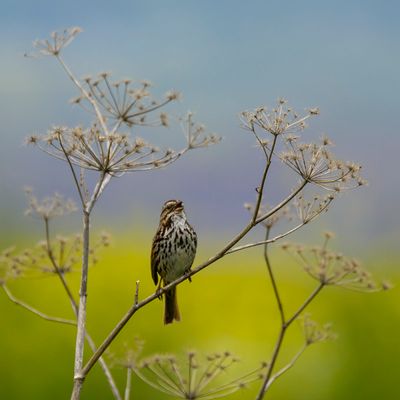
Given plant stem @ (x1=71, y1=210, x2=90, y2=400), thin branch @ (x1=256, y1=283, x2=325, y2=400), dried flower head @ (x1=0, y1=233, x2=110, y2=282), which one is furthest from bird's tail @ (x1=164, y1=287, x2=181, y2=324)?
plant stem @ (x1=71, y1=210, x2=90, y2=400)

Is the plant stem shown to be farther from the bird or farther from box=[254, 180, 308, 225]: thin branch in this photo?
the bird

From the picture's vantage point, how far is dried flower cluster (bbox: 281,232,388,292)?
20.0 feet

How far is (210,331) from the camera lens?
13.5 metres

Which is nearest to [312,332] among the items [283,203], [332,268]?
[332,268]

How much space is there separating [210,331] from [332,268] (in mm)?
7478

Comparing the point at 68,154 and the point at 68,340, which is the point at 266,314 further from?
the point at 68,154

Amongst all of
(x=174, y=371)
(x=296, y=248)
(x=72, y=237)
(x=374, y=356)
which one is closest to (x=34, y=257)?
(x=72, y=237)


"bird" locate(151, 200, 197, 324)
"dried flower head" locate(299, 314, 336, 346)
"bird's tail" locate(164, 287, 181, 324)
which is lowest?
"dried flower head" locate(299, 314, 336, 346)

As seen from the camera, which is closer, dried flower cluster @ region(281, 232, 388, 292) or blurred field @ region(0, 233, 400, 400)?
dried flower cluster @ region(281, 232, 388, 292)

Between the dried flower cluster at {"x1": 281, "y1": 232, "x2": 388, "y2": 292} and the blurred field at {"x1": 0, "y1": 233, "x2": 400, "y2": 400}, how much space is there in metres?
6.01

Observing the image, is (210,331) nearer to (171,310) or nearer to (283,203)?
(171,310)

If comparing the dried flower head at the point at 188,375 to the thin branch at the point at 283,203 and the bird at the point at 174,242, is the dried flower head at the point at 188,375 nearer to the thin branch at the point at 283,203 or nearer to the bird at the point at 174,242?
the bird at the point at 174,242

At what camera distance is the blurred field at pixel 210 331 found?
513 inches

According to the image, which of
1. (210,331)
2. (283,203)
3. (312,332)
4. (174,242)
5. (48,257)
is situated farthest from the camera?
(210,331)
